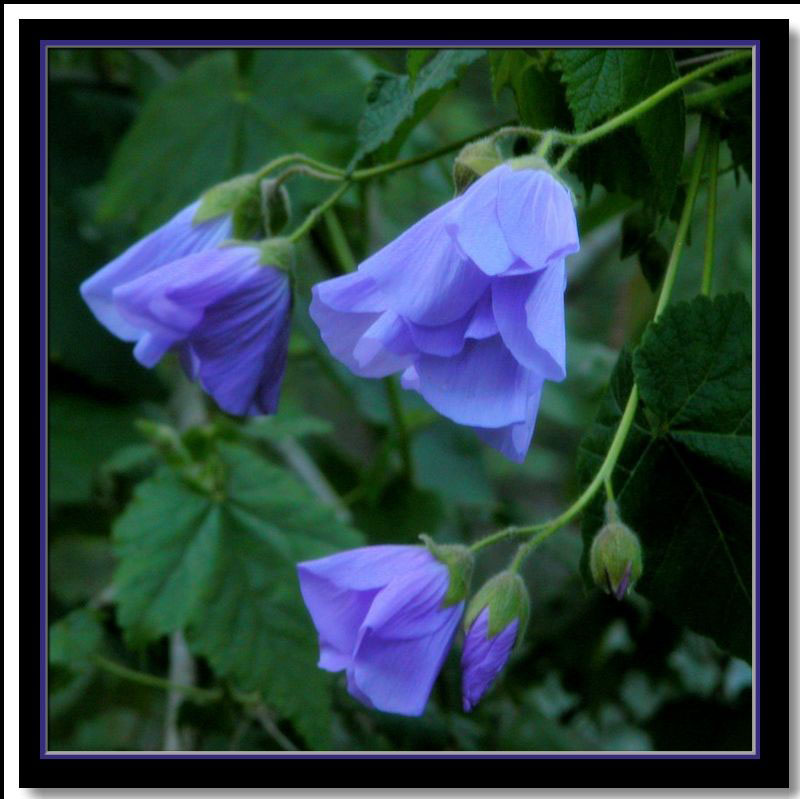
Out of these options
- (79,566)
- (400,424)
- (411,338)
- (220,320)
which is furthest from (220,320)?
(79,566)

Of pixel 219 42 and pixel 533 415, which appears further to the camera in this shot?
pixel 219 42

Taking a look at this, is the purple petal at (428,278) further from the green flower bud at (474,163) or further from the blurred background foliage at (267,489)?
the blurred background foliage at (267,489)

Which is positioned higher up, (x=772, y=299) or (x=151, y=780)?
(x=772, y=299)

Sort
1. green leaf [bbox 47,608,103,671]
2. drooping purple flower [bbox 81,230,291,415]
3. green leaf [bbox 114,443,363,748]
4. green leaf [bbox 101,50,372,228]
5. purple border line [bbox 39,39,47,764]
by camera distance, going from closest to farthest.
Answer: drooping purple flower [bbox 81,230,291,415]
purple border line [bbox 39,39,47,764]
green leaf [bbox 114,443,363,748]
green leaf [bbox 47,608,103,671]
green leaf [bbox 101,50,372,228]

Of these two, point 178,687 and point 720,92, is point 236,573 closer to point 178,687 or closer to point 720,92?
point 178,687

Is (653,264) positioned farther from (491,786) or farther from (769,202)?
(491,786)

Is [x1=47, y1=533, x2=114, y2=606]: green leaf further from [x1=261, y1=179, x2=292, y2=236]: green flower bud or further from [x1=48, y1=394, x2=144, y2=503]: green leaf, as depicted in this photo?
[x1=261, y1=179, x2=292, y2=236]: green flower bud

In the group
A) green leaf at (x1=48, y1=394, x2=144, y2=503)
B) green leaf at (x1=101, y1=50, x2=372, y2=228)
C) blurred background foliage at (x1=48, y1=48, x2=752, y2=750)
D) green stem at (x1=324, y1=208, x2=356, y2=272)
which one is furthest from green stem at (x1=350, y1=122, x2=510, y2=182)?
green leaf at (x1=48, y1=394, x2=144, y2=503)

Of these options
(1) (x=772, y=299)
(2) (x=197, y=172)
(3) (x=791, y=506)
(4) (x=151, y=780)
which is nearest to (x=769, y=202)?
(1) (x=772, y=299)
